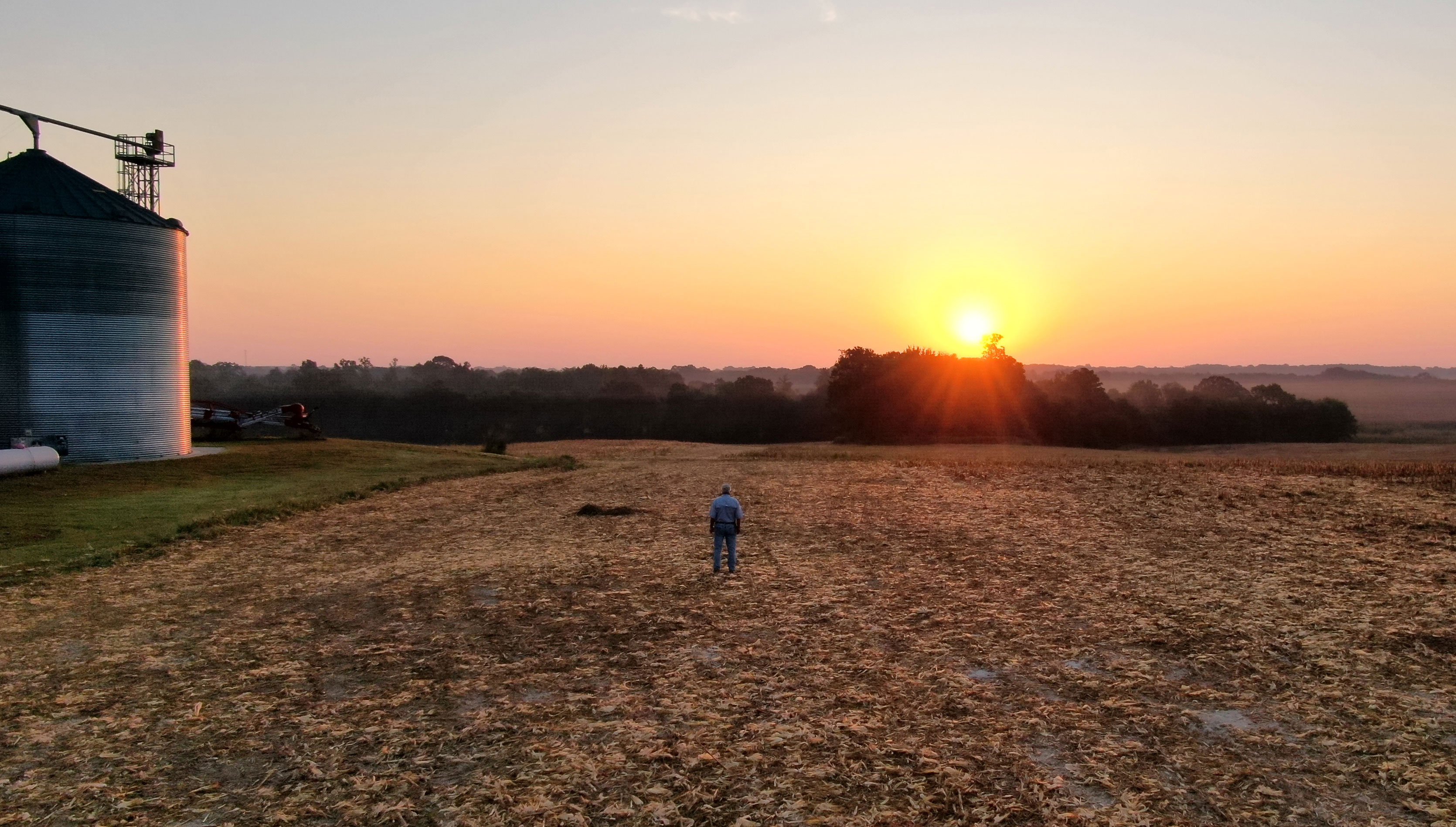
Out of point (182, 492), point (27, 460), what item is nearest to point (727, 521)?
point (182, 492)

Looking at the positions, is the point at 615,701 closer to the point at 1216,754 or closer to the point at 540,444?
the point at 1216,754

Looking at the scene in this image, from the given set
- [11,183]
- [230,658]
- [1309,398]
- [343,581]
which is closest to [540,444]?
[11,183]

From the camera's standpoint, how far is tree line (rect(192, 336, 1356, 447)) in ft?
304

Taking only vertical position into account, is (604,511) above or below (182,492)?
below

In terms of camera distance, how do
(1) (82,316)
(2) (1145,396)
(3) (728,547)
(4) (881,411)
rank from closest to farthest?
1. (3) (728,547)
2. (1) (82,316)
3. (4) (881,411)
4. (2) (1145,396)

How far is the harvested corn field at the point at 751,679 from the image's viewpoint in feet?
32.8

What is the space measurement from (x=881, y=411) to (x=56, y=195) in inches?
2683

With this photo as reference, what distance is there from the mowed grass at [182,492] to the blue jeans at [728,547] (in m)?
15.4

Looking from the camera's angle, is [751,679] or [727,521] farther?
[727,521]

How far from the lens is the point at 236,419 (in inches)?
2307

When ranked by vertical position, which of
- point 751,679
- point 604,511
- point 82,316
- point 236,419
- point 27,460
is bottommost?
point 751,679

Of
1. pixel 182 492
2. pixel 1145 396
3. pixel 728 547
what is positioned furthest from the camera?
pixel 1145 396

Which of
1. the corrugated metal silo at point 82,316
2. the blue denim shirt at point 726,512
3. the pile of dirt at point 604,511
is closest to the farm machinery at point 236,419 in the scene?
the corrugated metal silo at point 82,316

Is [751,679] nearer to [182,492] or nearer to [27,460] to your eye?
[182,492]
